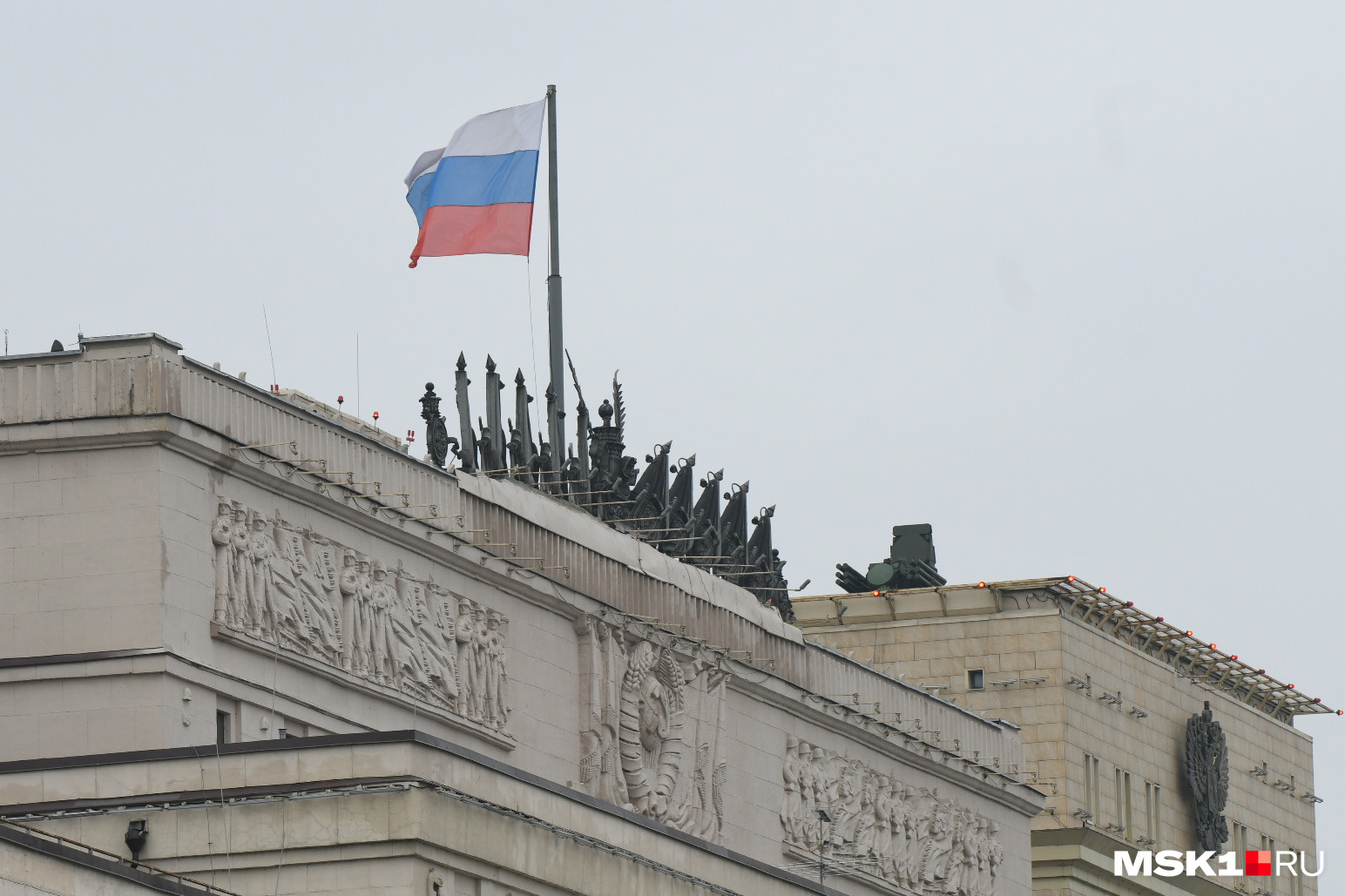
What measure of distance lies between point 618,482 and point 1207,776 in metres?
34.2

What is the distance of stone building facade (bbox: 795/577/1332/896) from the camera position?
85.8 m

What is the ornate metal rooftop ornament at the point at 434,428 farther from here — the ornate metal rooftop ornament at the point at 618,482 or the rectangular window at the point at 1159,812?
the rectangular window at the point at 1159,812

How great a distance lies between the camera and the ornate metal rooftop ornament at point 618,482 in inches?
2378

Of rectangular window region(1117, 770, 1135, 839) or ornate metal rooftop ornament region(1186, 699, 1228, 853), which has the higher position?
ornate metal rooftop ornament region(1186, 699, 1228, 853)

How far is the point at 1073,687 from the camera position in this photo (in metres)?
86.4

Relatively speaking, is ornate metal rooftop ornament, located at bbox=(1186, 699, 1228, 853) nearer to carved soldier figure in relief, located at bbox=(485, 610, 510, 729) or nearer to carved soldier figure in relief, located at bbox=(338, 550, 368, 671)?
carved soldier figure in relief, located at bbox=(485, 610, 510, 729)


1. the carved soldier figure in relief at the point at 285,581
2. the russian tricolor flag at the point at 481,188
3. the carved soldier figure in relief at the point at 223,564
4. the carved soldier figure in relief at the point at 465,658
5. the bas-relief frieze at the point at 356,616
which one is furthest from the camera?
the russian tricolor flag at the point at 481,188

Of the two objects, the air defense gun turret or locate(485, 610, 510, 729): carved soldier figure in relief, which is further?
the air defense gun turret

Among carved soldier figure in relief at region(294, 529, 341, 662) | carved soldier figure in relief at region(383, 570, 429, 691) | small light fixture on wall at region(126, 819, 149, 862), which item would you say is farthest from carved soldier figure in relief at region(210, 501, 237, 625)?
small light fixture on wall at region(126, 819, 149, 862)

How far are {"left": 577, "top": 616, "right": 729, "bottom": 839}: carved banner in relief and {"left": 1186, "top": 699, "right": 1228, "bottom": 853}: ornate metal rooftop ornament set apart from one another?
99.7 feet

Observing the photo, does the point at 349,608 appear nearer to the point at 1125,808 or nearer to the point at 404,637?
the point at 404,637

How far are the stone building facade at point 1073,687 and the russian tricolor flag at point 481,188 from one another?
78.3 ft

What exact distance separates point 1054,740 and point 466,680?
31.9m

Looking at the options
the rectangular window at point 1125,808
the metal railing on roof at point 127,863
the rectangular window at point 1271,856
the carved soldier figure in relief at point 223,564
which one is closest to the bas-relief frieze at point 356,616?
the carved soldier figure in relief at point 223,564
